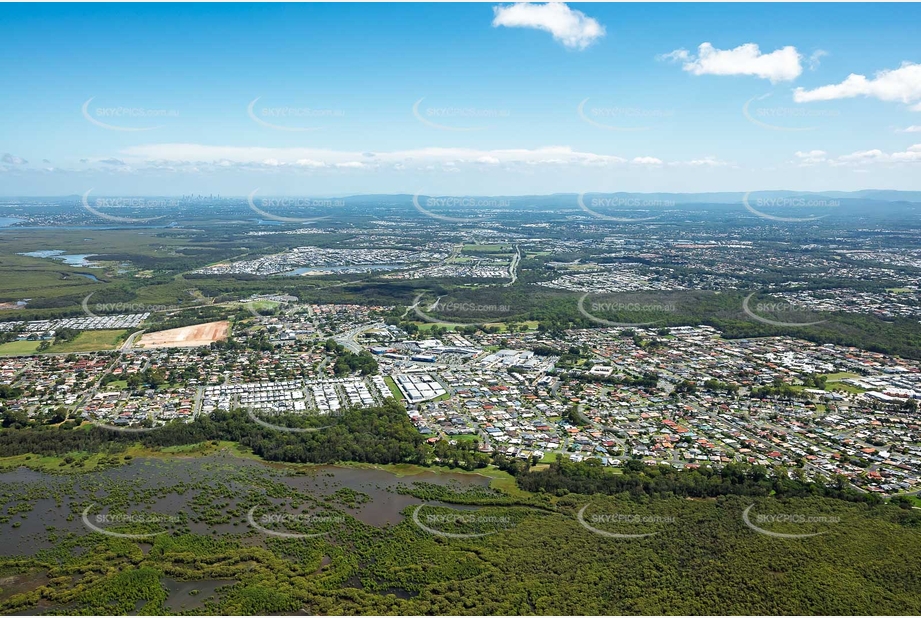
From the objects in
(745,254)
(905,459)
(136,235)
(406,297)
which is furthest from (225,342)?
(136,235)

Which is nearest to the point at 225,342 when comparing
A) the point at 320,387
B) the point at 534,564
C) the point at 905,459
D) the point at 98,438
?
the point at 320,387

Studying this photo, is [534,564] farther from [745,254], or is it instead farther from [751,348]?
[745,254]

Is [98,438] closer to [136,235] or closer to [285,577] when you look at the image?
[285,577]

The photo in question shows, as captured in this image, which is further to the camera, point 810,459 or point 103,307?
point 103,307

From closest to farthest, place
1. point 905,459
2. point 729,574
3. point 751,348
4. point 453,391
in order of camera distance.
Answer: point 729,574 < point 905,459 < point 453,391 < point 751,348

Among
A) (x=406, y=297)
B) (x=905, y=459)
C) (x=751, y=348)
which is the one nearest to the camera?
(x=905, y=459)

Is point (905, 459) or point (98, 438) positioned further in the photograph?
point (98, 438)

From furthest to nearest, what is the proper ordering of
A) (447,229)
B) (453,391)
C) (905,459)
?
(447,229) < (453,391) < (905,459)
